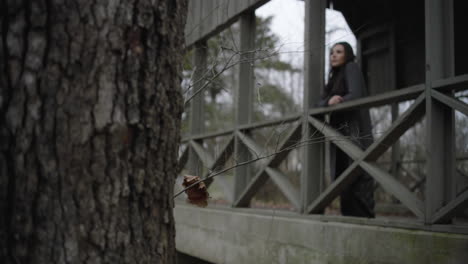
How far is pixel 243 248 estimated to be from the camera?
4.65 metres

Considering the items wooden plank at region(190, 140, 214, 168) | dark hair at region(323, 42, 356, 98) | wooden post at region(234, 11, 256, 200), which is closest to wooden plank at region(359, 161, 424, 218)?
dark hair at region(323, 42, 356, 98)

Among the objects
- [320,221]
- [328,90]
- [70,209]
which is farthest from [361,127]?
[70,209]

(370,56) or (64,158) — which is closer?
(64,158)

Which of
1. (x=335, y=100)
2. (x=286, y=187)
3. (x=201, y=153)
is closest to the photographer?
(x=335, y=100)

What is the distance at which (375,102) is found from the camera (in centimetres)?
336

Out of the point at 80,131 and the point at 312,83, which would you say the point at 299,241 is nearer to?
the point at 312,83

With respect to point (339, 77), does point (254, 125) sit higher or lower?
lower

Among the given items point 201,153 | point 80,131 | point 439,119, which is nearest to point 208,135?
point 201,153

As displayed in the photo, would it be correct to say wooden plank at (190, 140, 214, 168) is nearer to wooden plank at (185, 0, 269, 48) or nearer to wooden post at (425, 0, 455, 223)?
wooden plank at (185, 0, 269, 48)

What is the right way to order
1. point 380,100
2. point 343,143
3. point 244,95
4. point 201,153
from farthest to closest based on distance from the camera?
point 201,153 → point 244,95 → point 343,143 → point 380,100

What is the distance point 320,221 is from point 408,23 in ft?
15.2

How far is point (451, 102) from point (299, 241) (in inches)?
68.3

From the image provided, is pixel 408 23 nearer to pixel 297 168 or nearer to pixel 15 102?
pixel 297 168

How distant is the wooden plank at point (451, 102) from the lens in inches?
104
